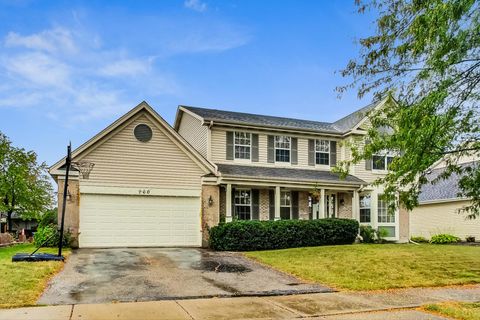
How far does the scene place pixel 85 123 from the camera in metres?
19.7

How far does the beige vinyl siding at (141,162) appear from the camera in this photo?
18750mm

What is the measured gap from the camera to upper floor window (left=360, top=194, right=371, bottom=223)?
24.3 metres

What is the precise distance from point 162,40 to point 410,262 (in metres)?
11.2

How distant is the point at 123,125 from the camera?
1920 cm

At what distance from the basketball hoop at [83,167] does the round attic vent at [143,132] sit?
2.28 m

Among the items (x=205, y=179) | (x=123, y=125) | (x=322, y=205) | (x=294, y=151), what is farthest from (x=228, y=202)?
(x=123, y=125)

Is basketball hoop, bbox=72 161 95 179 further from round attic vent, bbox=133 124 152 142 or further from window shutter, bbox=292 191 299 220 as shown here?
window shutter, bbox=292 191 299 220

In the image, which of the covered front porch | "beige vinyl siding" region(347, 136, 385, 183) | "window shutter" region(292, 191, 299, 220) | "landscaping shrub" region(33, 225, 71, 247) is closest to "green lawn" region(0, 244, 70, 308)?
"landscaping shrub" region(33, 225, 71, 247)

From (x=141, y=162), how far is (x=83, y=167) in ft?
7.81

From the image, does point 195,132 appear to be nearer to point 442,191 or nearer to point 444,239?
point 444,239

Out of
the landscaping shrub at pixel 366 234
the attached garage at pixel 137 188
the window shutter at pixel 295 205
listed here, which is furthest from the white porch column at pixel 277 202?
the landscaping shrub at pixel 366 234

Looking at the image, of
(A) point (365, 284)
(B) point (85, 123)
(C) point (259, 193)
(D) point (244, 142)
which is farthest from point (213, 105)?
(A) point (365, 284)

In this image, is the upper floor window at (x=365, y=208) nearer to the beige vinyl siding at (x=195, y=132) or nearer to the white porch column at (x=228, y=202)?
the white porch column at (x=228, y=202)

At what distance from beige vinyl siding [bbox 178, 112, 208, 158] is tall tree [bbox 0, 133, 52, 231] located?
58.2ft
